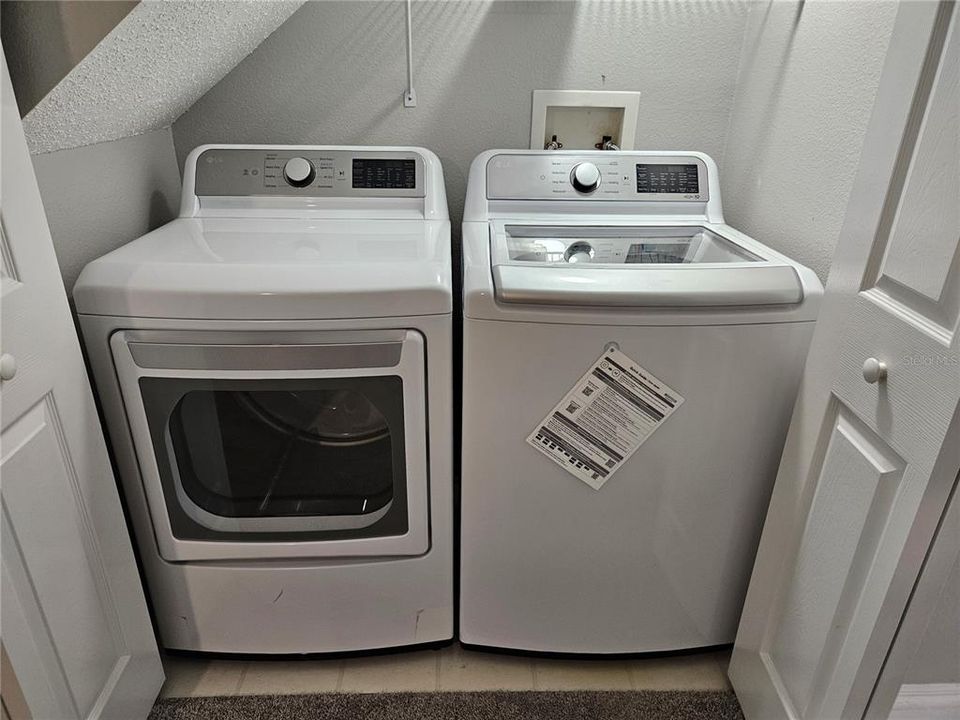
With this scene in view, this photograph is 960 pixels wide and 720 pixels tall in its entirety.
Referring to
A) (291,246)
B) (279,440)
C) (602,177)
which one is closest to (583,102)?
(602,177)

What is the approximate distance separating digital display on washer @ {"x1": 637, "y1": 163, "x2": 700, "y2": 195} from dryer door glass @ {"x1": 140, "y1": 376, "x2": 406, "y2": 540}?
83cm

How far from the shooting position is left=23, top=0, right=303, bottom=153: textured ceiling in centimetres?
94

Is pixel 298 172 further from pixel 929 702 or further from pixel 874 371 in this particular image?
→ pixel 929 702

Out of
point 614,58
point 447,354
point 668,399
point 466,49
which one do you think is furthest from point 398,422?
point 614,58

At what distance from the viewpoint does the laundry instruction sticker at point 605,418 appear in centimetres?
111

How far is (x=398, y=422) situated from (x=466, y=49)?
102cm

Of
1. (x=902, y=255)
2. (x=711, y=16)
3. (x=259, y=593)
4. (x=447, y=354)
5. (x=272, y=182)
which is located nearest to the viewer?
(x=902, y=255)

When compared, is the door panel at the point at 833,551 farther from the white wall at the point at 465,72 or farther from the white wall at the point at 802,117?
the white wall at the point at 465,72

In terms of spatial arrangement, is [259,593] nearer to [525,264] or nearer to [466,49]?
[525,264]

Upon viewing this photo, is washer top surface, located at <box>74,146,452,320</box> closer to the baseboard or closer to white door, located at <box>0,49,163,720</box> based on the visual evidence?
white door, located at <box>0,49,163,720</box>

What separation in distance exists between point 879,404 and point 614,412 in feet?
1.34

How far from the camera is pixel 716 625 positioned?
1.38 meters

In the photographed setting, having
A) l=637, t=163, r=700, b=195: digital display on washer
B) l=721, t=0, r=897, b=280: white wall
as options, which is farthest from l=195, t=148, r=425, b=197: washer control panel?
l=721, t=0, r=897, b=280: white wall

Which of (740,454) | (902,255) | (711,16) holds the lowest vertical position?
(740,454)
